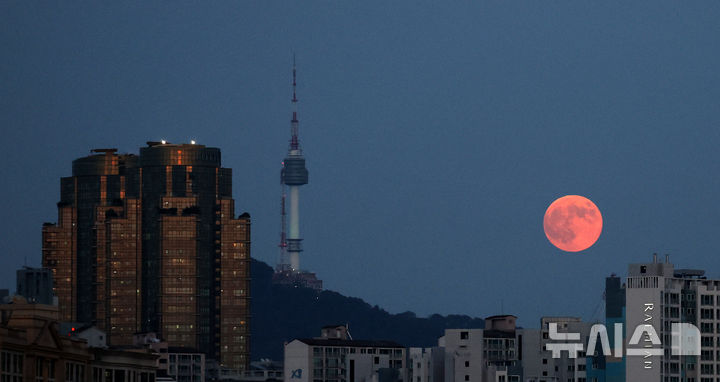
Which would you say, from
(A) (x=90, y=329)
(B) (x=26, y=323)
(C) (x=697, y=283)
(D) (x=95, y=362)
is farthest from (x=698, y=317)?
(B) (x=26, y=323)

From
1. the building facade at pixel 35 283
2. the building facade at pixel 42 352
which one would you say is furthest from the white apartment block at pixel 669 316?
the building facade at pixel 42 352

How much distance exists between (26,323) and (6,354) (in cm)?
590

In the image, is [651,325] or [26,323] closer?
[26,323]

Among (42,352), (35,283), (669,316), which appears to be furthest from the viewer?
(669,316)

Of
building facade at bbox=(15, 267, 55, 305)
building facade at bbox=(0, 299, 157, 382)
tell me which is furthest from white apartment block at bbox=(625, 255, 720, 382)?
building facade at bbox=(0, 299, 157, 382)

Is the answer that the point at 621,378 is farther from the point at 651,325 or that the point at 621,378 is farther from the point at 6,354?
the point at 6,354

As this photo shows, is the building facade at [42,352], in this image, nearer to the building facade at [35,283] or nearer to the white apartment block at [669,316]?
the building facade at [35,283]

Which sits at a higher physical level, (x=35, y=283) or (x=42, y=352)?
(x=35, y=283)

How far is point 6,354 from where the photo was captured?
11000 centimetres

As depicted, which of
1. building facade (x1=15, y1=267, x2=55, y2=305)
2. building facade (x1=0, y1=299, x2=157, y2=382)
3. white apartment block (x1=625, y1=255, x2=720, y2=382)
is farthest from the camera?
white apartment block (x1=625, y1=255, x2=720, y2=382)

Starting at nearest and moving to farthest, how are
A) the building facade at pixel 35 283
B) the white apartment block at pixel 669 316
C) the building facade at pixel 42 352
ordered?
the building facade at pixel 42 352
the building facade at pixel 35 283
the white apartment block at pixel 669 316

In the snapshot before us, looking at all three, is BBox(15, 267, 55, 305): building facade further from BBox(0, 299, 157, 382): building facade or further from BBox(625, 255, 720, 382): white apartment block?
BBox(625, 255, 720, 382): white apartment block

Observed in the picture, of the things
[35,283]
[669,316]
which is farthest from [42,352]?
[669,316]

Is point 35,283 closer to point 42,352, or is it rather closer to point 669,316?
point 42,352
